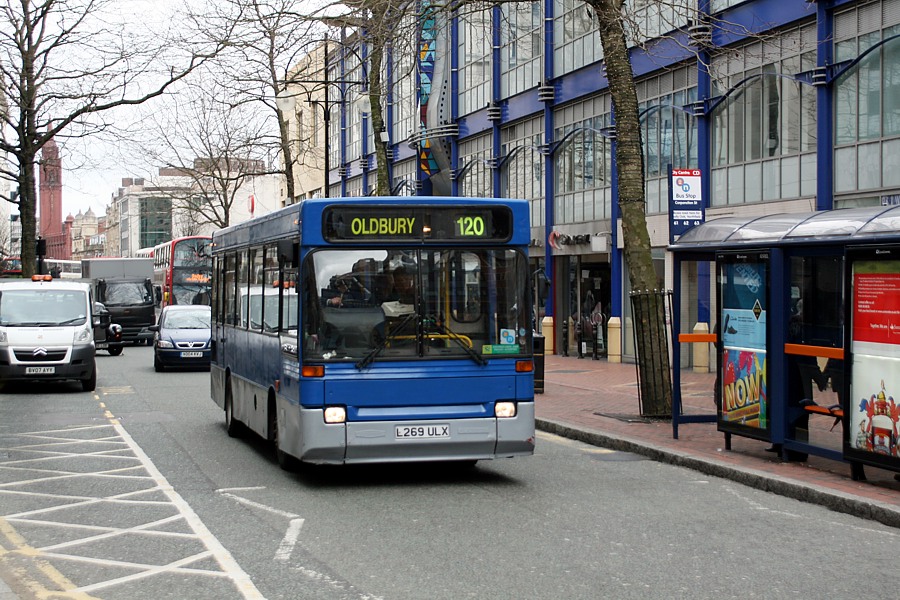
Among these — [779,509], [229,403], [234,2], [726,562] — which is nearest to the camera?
[726,562]

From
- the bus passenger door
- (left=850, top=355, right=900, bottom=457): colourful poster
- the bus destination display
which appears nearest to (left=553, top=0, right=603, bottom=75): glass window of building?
the bus passenger door

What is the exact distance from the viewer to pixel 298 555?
25.3ft

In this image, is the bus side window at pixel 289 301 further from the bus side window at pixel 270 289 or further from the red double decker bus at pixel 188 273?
the red double decker bus at pixel 188 273

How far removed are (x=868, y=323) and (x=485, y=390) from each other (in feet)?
10.7

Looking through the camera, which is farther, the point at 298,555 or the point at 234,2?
the point at 234,2

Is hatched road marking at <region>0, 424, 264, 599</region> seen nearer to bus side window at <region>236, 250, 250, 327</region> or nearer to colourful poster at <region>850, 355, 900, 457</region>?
bus side window at <region>236, 250, 250, 327</region>

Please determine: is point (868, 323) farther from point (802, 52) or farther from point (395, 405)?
point (802, 52)

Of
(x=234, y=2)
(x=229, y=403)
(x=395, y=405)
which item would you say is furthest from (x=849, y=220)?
(x=234, y=2)

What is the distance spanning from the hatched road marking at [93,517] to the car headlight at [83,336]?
346 inches

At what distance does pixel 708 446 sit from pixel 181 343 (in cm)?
1829

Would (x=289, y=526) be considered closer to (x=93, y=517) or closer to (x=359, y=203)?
(x=93, y=517)

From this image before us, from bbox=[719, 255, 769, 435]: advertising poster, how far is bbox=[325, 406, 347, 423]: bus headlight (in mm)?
4176

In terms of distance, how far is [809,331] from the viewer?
36.8 ft

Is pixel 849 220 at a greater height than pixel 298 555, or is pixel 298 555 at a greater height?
pixel 849 220
